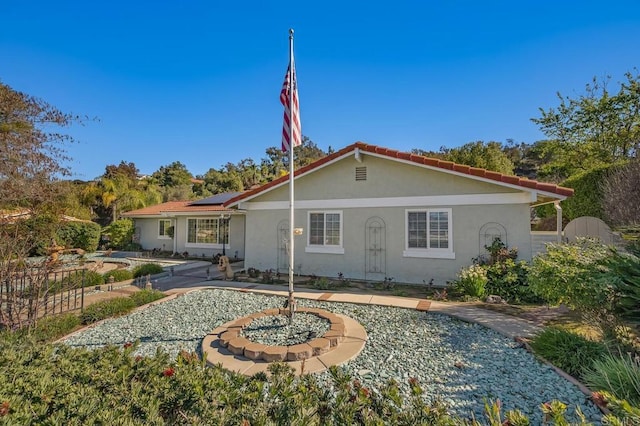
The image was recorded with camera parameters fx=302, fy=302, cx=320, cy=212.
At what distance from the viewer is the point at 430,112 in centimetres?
1812

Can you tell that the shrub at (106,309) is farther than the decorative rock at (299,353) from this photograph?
Yes

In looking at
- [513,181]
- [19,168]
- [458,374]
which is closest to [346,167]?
[513,181]

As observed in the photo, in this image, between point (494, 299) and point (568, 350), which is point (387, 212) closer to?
point (494, 299)

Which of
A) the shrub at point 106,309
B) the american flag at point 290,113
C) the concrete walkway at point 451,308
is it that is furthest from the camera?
the shrub at point 106,309

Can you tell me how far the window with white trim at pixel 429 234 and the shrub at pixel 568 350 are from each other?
583 centimetres

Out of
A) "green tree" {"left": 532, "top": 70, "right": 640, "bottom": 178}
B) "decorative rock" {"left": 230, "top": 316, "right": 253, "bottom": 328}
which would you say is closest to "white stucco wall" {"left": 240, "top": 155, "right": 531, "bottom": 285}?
"decorative rock" {"left": 230, "top": 316, "right": 253, "bottom": 328}

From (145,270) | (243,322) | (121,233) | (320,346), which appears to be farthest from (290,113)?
(121,233)

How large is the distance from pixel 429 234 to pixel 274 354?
802 cm

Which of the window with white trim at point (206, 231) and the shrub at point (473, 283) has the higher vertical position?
the window with white trim at point (206, 231)

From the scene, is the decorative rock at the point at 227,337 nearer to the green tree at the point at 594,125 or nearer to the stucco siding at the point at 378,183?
the stucco siding at the point at 378,183

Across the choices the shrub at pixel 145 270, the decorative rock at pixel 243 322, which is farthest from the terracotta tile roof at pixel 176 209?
the decorative rock at pixel 243 322

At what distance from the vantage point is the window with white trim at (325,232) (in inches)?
493

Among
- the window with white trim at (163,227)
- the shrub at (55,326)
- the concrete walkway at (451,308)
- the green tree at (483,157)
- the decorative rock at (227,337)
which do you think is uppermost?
the green tree at (483,157)

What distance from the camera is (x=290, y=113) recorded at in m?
7.16
